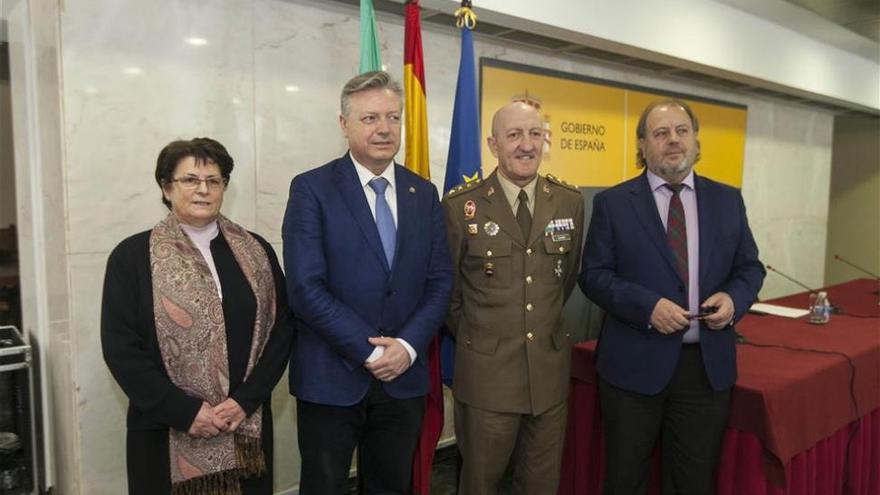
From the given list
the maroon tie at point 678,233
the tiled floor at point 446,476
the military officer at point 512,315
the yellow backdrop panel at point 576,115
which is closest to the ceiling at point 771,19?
the yellow backdrop panel at point 576,115

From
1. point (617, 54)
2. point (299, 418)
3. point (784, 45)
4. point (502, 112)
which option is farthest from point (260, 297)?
point (784, 45)

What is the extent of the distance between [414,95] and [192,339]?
1.37 m

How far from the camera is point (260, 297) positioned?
1.73m

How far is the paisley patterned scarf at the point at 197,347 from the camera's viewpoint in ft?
5.29

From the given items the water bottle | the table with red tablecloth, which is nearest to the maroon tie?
the table with red tablecloth

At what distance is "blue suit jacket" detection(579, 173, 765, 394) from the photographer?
1876 millimetres

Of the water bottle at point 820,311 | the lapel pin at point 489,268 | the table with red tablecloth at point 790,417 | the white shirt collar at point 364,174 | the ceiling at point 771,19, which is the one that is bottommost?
the table with red tablecloth at point 790,417

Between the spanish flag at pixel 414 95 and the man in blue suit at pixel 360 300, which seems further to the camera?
the spanish flag at pixel 414 95

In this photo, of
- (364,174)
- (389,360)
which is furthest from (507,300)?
(364,174)

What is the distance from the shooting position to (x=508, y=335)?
1.86 m

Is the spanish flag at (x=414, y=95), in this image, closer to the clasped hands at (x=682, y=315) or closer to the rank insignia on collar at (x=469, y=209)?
the rank insignia on collar at (x=469, y=209)

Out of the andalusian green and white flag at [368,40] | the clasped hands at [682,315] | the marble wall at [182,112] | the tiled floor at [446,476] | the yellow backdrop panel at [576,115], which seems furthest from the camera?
the yellow backdrop panel at [576,115]

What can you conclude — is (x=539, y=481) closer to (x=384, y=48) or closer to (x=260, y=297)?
(x=260, y=297)

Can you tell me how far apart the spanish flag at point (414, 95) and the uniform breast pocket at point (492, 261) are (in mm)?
712
